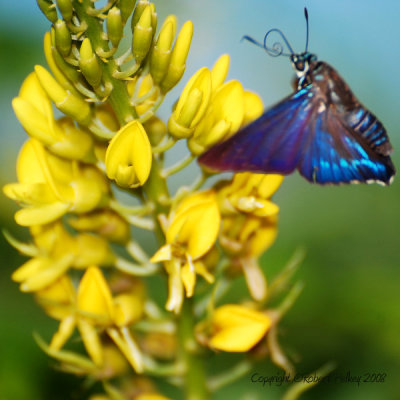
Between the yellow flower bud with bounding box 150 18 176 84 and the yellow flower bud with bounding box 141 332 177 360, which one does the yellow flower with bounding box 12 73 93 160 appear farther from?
the yellow flower bud with bounding box 141 332 177 360

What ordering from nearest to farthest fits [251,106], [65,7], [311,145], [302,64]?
1. [65,7]
2. [311,145]
3. [302,64]
4. [251,106]

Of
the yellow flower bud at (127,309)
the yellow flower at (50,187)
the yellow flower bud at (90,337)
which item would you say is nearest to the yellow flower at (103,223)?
the yellow flower at (50,187)

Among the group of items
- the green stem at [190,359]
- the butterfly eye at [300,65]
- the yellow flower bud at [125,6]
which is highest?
the yellow flower bud at [125,6]

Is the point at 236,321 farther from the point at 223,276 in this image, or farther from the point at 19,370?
the point at 19,370

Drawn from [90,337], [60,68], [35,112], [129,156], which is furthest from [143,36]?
[90,337]

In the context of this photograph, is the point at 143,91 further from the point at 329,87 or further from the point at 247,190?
the point at 329,87

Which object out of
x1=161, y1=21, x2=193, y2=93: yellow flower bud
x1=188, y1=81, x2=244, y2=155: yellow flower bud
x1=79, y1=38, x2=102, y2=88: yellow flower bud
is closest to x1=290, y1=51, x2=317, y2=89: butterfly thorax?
x1=188, y1=81, x2=244, y2=155: yellow flower bud

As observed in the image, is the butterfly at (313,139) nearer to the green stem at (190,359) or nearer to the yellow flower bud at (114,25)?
the yellow flower bud at (114,25)
